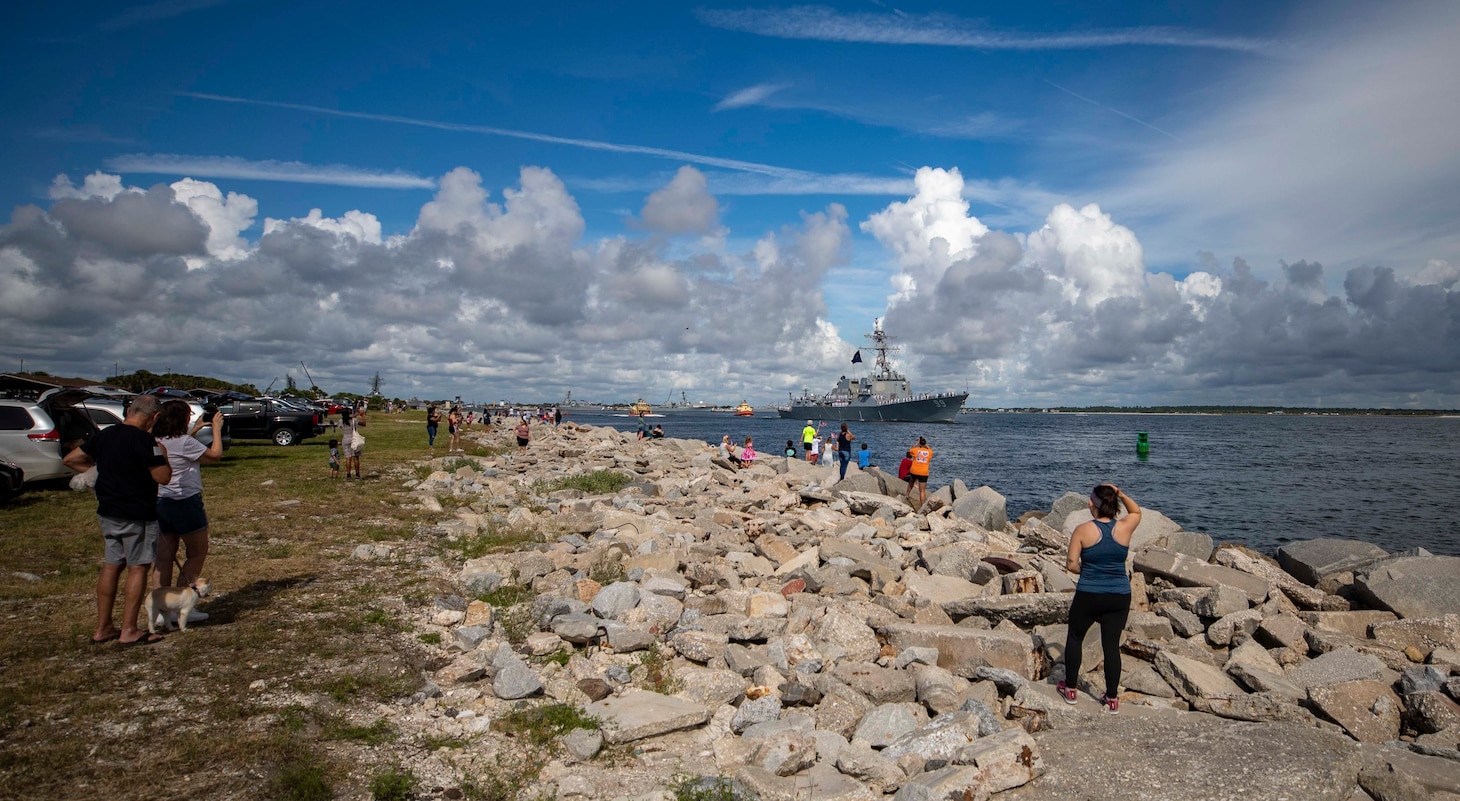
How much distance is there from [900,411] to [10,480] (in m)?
115

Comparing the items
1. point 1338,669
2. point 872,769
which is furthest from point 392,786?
point 1338,669

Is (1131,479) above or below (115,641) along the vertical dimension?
below

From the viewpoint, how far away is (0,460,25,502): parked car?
13103 mm

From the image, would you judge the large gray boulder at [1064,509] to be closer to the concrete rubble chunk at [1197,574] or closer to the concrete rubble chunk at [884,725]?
the concrete rubble chunk at [1197,574]

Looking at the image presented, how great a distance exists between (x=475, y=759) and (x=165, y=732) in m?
2.04

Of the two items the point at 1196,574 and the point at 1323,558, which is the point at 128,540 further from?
the point at 1323,558

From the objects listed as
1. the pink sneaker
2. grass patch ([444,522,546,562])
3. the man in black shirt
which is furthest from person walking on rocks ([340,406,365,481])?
the pink sneaker

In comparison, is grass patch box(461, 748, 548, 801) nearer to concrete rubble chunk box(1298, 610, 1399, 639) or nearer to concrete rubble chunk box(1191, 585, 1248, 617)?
concrete rubble chunk box(1191, 585, 1248, 617)

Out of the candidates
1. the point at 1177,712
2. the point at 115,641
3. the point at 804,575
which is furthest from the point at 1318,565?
the point at 115,641

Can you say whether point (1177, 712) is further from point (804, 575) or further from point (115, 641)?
point (115, 641)

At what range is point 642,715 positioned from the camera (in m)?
5.55

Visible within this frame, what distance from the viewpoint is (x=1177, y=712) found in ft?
20.3

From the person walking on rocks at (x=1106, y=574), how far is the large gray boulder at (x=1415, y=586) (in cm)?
584

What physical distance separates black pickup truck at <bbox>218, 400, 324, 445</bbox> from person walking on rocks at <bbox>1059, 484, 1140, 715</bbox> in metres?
30.0
